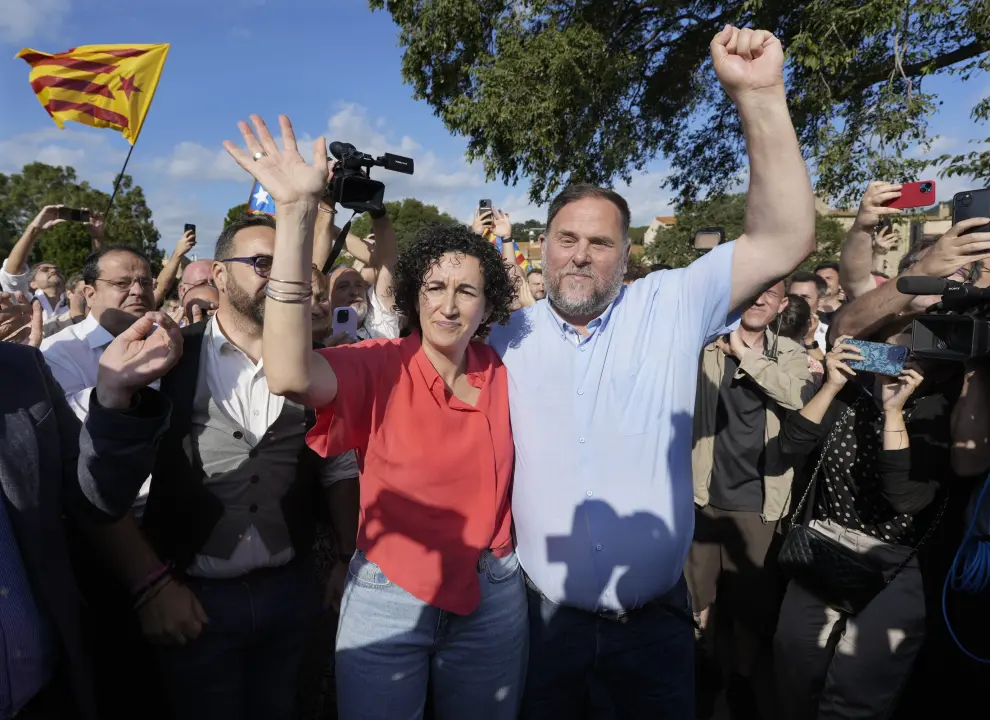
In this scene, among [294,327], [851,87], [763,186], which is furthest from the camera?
[851,87]

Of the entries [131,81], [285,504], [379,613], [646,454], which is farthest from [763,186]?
[131,81]

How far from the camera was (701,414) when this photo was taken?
12.4ft

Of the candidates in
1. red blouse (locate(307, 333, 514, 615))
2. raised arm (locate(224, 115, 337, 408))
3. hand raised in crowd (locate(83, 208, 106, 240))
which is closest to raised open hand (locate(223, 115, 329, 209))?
raised arm (locate(224, 115, 337, 408))

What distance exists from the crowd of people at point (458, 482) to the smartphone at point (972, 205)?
0.05 meters

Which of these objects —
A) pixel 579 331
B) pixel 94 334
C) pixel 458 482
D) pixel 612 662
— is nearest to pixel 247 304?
pixel 458 482

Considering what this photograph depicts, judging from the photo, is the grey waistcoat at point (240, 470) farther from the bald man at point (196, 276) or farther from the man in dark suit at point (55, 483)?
the bald man at point (196, 276)

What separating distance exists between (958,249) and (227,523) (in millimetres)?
2874

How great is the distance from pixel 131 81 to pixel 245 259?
520 centimetres

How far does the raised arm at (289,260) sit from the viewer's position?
158 cm

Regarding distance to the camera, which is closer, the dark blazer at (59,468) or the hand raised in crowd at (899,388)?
the dark blazer at (59,468)

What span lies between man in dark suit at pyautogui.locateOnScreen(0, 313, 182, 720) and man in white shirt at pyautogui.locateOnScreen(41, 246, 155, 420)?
1347 millimetres

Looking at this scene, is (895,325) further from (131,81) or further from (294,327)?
(131,81)

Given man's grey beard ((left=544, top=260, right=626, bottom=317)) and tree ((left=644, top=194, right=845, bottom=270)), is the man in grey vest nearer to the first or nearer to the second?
man's grey beard ((left=544, top=260, right=626, bottom=317))

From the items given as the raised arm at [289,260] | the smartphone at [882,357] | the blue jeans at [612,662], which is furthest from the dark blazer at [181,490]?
the smartphone at [882,357]
